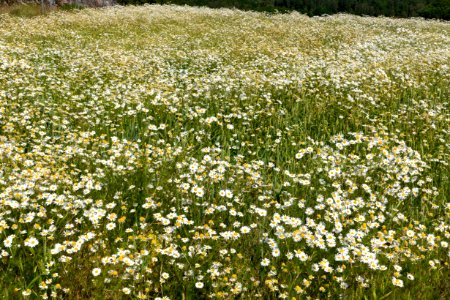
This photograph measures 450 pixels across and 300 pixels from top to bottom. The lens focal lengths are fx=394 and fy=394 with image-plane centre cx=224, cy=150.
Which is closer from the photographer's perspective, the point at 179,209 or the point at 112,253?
the point at 112,253

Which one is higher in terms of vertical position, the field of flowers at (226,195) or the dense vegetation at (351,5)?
the dense vegetation at (351,5)

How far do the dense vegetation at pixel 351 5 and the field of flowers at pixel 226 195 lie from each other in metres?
36.0

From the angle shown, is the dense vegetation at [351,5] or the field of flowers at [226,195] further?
the dense vegetation at [351,5]

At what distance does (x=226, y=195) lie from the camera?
419 centimetres

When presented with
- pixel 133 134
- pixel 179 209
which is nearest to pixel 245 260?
pixel 179 209

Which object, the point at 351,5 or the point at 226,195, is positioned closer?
the point at 226,195

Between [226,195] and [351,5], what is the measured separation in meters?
48.4

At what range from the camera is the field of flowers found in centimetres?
331

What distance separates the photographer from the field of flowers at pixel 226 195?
10.9 ft

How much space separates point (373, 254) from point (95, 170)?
342cm

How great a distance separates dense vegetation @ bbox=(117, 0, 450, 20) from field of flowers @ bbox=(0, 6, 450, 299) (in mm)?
36010

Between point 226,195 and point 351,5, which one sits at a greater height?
point 351,5

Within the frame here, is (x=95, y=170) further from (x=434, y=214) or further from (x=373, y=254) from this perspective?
(x=434, y=214)

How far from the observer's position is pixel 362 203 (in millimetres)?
4238
